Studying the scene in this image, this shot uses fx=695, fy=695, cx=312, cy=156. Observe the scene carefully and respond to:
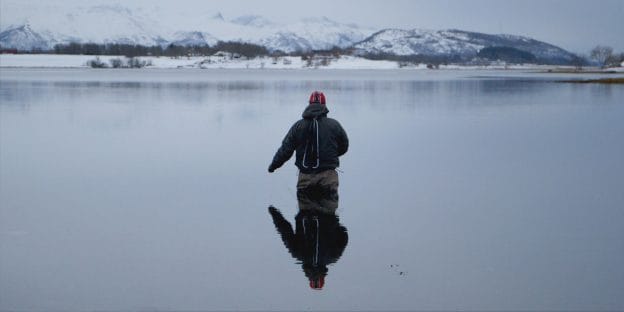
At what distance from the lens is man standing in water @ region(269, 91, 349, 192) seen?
30.2 ft

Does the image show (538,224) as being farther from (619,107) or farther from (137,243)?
(619,107)

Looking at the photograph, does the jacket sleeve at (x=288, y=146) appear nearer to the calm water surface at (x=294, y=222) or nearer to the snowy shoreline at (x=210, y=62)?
the calm water surface at (x=294, y=222)

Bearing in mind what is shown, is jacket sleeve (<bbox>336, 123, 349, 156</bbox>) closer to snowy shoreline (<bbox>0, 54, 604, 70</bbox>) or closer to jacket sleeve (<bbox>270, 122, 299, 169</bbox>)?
jacket sleeve (<bbox>270, 122, 299, 169</bbox>)

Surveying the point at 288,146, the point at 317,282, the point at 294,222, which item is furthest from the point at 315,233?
the point at 288,146

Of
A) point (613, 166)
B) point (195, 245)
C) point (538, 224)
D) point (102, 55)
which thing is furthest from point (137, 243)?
point (102, 55)

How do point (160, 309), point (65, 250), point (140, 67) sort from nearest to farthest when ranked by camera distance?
point (160, 309) → point (65, 250) → point (140, 67)

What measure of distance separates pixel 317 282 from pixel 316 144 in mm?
3375

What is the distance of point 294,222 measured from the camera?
27.3 feet

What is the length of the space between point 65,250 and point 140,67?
14318cm

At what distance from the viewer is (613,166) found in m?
12.8

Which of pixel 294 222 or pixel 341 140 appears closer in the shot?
pixel 294 222

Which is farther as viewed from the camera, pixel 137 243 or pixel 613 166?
pixel 613 166

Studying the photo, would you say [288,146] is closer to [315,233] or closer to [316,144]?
[316,144]

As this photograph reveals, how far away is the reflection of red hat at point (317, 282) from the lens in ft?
19.8
